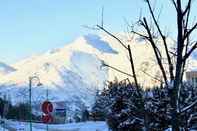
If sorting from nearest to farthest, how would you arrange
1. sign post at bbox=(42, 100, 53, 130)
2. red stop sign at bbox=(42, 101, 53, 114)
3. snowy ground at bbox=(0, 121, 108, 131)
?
sign post at bbox=(42, 100, 53, 130), red stop sign at bbox=(42, 101, 53, 114), snowy ground at bbox=(0, 121, 108, 131)

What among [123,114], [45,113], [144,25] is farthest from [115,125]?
[144,25]

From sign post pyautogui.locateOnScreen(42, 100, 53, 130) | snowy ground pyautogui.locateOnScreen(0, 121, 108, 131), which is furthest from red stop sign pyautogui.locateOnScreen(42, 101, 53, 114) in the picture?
snowy ground pyautogui.locateOnScreen(0, 121, 108, 131)

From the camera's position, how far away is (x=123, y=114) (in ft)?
147

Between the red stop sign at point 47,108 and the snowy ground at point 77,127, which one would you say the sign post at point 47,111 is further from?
the snowy ground at point 77,127

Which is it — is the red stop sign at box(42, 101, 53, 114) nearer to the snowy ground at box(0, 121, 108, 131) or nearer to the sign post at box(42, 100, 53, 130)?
the sign post at box(42, 100, 53, 130)

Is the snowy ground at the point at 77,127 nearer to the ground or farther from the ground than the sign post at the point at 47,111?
farther from the ground

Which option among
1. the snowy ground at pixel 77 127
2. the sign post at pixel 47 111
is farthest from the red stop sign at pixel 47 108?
the snowy ground at pixel 77 127

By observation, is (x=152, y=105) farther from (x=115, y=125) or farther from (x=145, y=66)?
(x=145, y=66)

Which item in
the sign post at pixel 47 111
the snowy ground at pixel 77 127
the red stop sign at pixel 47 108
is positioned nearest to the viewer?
the sign post at pixel 47 111

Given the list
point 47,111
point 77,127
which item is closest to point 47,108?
point 47,111

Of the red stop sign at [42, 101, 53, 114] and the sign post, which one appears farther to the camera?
the red stop sign at [42, 101, 53, 114]

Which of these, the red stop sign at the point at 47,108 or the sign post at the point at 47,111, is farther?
the red stop sign at the point at 47,108

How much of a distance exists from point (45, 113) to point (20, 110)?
15654 cm

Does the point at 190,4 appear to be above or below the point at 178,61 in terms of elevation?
above
